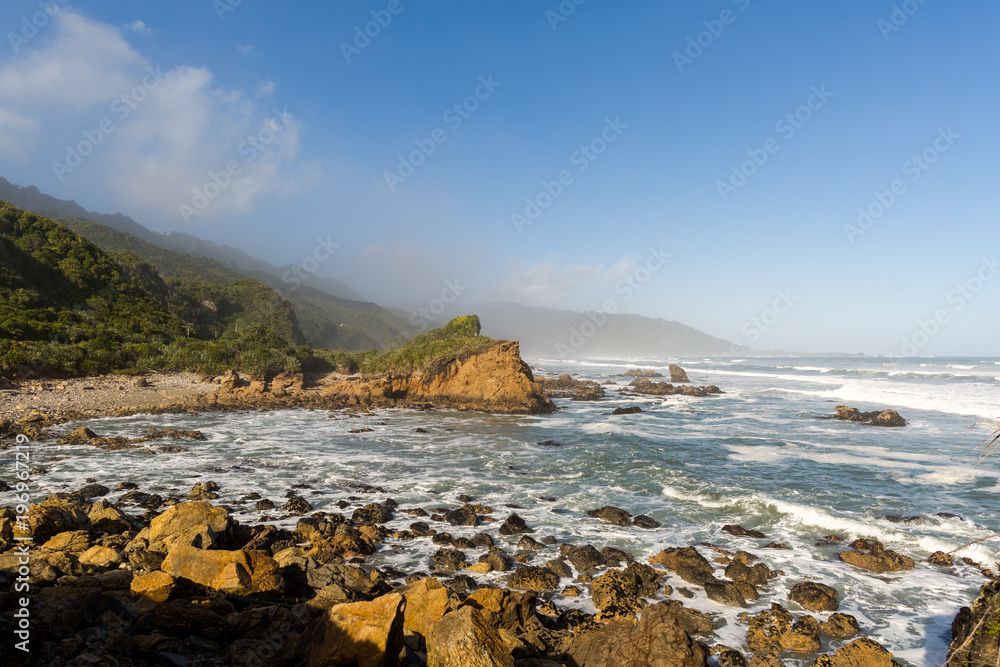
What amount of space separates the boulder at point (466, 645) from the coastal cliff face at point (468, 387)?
2826 cm

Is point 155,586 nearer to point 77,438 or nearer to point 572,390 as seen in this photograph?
point 77,438

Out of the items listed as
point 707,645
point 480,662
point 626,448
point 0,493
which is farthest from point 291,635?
point 626,448

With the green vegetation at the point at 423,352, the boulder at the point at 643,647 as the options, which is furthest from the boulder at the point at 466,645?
the green vegetation at the point at 423,352

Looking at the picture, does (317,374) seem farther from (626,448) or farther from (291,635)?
(291,635)

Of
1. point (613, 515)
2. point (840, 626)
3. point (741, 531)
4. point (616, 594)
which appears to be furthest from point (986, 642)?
point (613, 515)

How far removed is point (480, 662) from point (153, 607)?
15.0 ft

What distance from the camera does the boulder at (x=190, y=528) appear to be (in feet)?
28.3

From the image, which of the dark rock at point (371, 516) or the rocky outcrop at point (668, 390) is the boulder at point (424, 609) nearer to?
the dark rock at point (371, 516)

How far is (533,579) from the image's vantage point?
9.08 meters

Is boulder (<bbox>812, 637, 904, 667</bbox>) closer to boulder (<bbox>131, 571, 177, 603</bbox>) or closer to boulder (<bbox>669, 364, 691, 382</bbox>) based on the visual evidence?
boulder (<bbox>131, 571, 177, 603</bbox>)

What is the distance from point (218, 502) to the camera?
12992 millimetres

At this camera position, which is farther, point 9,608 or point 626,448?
point 626,448

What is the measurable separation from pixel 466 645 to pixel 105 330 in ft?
144

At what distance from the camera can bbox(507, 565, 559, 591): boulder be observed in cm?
897
